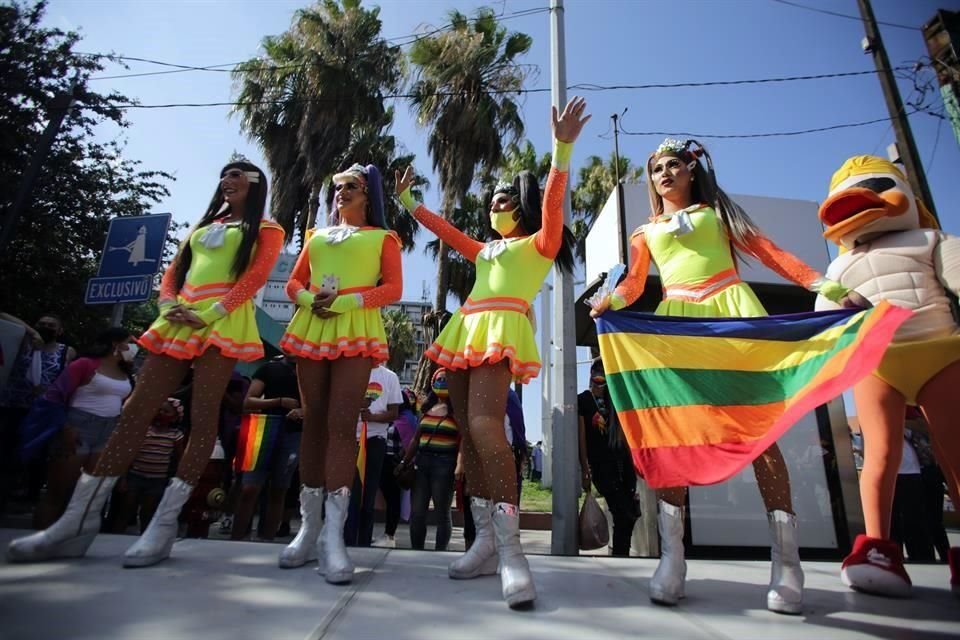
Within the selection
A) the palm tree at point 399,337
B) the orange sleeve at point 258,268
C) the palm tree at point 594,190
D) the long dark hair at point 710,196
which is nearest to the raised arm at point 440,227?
the orange sleeve at point 258,268

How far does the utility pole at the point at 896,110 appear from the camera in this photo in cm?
770

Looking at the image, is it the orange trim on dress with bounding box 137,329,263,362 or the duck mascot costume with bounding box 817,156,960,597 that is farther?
the orange trim on dress with bounding box 137,329,263,362

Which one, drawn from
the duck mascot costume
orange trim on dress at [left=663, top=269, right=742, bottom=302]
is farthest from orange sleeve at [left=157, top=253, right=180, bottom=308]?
the duck mascot costume

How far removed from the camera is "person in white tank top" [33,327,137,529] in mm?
3410

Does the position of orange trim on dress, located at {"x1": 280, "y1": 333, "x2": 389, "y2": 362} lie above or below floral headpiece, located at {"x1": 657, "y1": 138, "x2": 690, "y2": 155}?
below

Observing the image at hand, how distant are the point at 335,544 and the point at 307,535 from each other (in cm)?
27

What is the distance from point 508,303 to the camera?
8.36ft

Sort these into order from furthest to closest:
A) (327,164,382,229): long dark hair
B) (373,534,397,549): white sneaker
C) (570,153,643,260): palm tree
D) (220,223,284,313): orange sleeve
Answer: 1. (570,153,643,260): palm tree
2. (373,534,397,549): white sneaker
3. (327,164,382,229): long dark hair
4. (220,223,284,313): orange sleeve

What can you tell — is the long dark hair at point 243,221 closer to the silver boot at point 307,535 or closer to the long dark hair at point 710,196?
the silver boot at point 307,535

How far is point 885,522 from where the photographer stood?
93.4 inches

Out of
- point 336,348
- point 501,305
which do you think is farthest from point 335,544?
point 501,305

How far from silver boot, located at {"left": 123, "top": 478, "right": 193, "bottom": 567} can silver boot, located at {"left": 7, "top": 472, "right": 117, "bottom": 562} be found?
0.74 feet

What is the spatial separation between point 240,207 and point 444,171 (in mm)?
11414

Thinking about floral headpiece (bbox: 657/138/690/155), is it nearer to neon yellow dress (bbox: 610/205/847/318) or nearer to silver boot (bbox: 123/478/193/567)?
neon yellow dress (bbox: 610/205/847/318)
